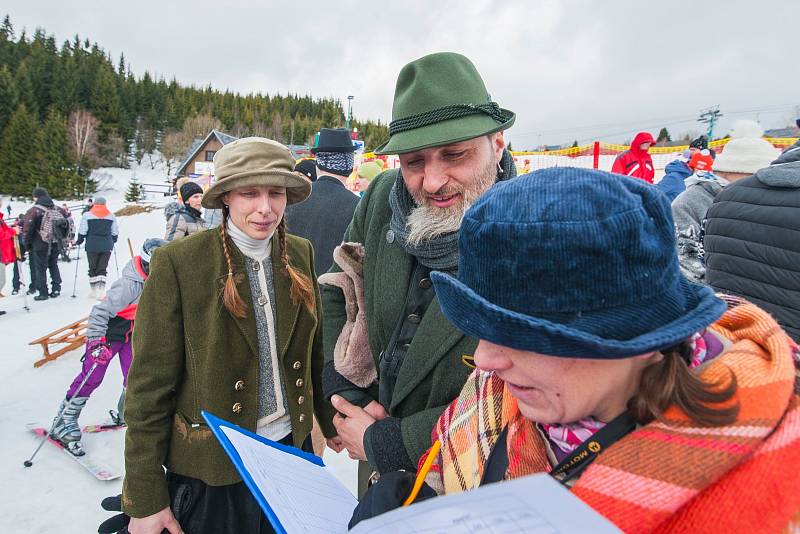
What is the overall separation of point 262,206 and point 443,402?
1.09m

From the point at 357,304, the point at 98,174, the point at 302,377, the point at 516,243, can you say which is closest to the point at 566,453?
the point at 516,243

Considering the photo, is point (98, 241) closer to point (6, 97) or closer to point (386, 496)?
point (386, 496)

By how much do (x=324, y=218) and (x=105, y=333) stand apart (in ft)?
6.76

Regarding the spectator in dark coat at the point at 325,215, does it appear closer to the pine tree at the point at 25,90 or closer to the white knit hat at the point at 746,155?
the white knit hat at the point at 746,155

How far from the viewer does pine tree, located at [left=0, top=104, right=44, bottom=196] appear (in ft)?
132

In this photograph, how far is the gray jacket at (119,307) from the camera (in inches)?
139

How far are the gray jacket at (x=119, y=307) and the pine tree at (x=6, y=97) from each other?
57.2 m

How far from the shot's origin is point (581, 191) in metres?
0.67

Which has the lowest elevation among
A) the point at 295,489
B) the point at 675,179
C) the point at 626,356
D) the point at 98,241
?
the point at 98,241

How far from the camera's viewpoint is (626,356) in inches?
24.9

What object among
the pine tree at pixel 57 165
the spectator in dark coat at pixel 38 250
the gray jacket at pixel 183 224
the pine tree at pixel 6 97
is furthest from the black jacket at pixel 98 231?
the pine tree at pixel 6 97

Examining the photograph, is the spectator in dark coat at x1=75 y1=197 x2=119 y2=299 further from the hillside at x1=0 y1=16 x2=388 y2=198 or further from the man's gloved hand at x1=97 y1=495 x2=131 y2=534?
the hillside at x1=0 y1=16 x2=388 y2=198

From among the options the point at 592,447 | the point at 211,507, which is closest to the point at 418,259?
the point at 592,447

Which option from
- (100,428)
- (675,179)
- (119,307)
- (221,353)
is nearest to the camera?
(221,353)
